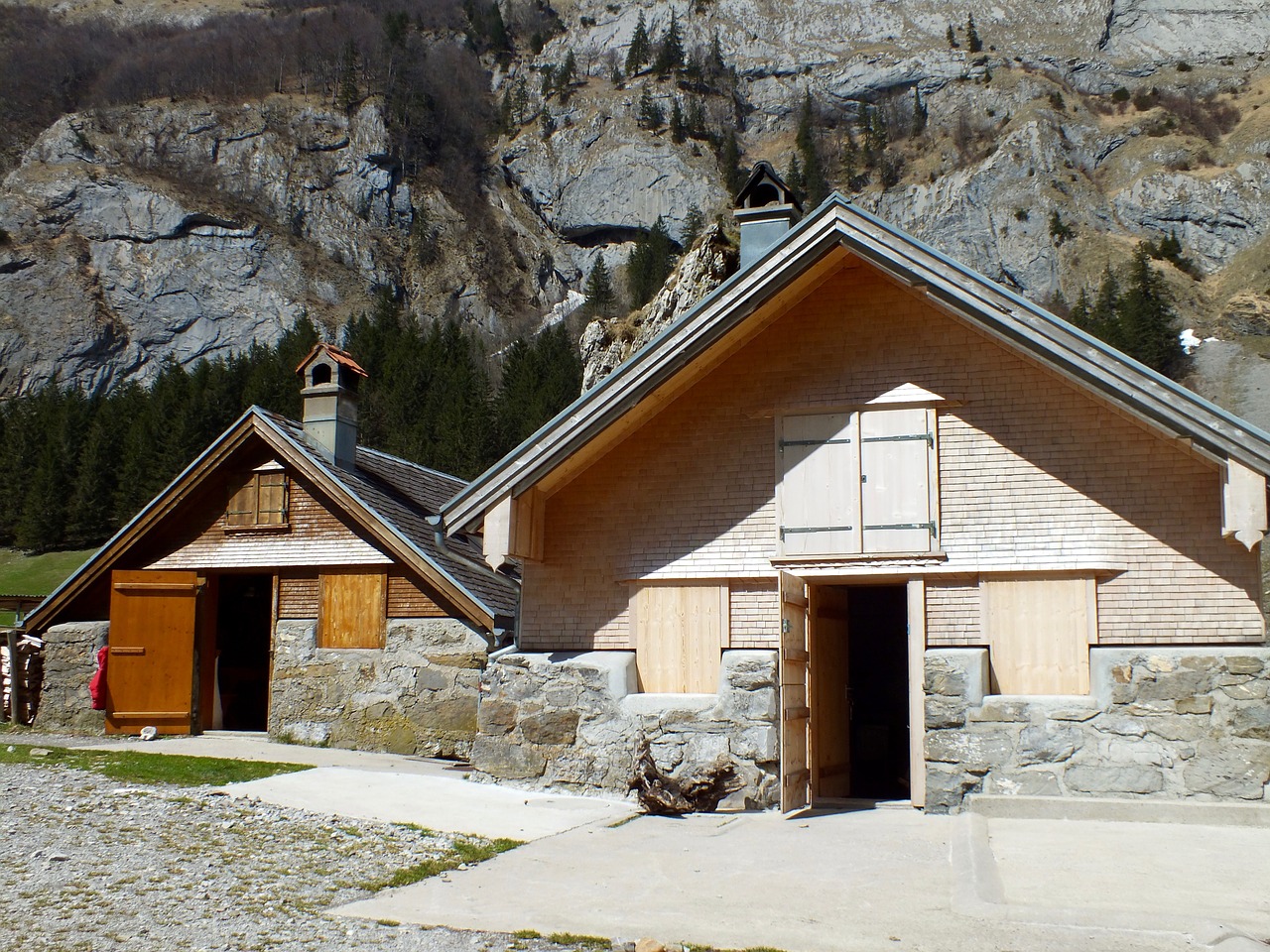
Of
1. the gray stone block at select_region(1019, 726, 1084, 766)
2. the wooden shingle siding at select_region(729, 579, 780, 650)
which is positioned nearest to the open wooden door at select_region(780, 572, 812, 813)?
the wooden shingle siding at select_region(729, 579, 780, 650)

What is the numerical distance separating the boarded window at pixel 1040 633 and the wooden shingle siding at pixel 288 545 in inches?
348

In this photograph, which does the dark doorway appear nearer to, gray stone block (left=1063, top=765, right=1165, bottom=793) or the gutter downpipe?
the gutter downpipe

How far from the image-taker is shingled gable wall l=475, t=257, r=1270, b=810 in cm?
1055

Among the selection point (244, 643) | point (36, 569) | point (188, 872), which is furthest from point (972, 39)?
point (188, 872)

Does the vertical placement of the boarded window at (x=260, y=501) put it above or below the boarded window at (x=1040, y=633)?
above

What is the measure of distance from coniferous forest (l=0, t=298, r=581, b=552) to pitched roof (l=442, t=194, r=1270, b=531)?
131 ft

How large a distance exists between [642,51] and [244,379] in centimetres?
7402

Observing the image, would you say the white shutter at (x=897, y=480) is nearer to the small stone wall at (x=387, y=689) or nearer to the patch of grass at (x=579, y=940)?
the patch of grass at (x=579, y=940)

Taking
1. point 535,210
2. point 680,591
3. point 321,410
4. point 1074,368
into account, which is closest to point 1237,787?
point 1074,368

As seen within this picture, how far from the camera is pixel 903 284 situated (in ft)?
37.0

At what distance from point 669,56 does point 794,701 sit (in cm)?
11730

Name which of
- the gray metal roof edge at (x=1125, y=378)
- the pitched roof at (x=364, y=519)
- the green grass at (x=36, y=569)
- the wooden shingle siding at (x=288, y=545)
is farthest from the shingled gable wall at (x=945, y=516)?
the green grass at (x=36, y=569)

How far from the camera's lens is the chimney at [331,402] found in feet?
59.1

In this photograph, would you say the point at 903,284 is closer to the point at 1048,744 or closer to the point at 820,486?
the point at 820,486
